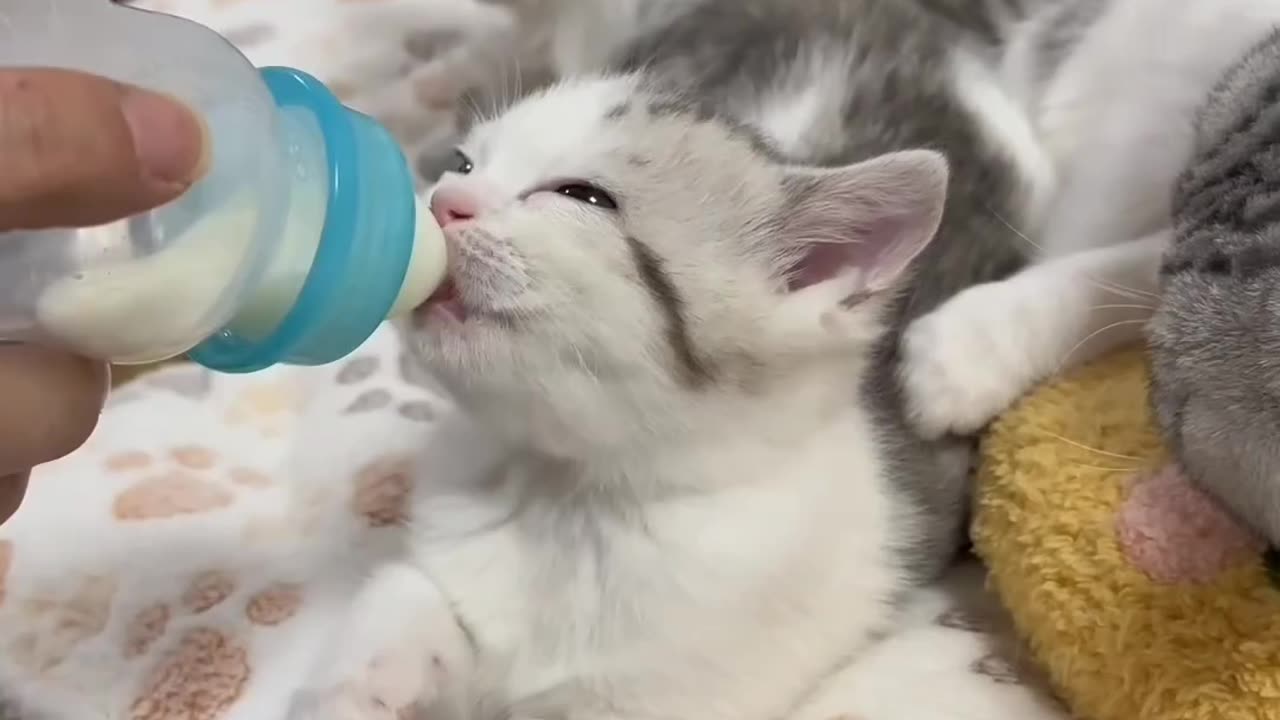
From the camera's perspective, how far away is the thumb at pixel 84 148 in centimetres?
52

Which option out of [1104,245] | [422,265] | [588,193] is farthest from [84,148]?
[1104,245]

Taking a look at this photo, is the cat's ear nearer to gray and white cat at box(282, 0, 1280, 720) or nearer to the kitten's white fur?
gray and white cat at box(282, 0, 1280, 720)

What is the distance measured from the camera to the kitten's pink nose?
0.86m

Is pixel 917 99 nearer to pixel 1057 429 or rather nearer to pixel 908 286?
pixel 908 286

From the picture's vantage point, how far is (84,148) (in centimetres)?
53

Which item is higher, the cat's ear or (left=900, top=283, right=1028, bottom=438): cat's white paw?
the cat's ear

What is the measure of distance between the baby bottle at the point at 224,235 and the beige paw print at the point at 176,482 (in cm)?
49

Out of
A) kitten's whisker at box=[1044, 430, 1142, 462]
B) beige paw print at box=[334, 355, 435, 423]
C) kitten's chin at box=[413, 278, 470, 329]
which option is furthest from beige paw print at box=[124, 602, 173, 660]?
kitten's whisker at box=[1044, 430, 1142, 462]

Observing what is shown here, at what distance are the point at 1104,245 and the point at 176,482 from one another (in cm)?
89

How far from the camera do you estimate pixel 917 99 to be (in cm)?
135

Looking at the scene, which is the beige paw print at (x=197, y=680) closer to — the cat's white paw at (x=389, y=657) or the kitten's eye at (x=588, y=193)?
the cat's white paw at (x=389, y=657)

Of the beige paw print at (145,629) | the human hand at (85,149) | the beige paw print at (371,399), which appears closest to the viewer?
the human hand at (85,149)

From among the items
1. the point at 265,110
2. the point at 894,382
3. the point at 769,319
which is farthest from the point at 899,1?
the point at 265,110

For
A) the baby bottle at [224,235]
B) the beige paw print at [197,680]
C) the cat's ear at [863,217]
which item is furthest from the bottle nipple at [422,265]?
the beige paw print at [197,680]
